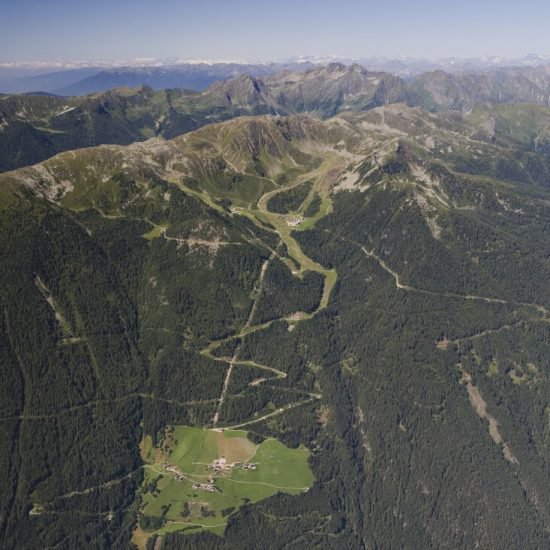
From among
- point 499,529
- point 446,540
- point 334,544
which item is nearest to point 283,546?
point 334,544

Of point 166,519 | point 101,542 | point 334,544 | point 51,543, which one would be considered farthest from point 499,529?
point 51,543

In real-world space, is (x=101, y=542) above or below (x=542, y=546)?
above

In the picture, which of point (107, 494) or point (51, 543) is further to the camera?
point (107, 494)

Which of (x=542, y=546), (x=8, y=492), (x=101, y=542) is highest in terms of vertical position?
(x=8, y=492)

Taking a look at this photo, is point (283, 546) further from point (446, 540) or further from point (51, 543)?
point (51, 543)

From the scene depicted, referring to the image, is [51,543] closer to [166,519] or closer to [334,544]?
[166,519]

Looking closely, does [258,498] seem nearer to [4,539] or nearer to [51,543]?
[51,543]

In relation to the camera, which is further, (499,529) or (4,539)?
(499,529)

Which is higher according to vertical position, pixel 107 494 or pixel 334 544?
pixel 107 494
